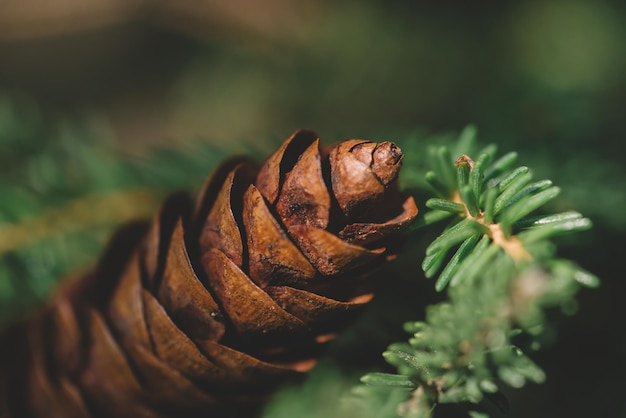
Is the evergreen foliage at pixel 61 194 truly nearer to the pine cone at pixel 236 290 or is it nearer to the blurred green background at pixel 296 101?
the blurred green background at pixel 296 101

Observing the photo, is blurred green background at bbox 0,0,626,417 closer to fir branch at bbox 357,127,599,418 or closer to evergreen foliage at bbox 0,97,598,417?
evergreen foliage at bbox 0,97,598,417

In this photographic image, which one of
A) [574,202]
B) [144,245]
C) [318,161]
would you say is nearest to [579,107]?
[574,202]

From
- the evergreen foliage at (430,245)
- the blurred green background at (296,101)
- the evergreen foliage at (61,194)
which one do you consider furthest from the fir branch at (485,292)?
the evergreen foliage at (61,194)

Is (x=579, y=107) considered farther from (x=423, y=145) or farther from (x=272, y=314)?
(x=272, y=314)

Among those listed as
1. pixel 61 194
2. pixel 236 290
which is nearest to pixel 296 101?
pixel 61 194

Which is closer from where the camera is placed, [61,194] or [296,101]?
[61,194]

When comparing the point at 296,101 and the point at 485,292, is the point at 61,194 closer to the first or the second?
the point at 296,101
